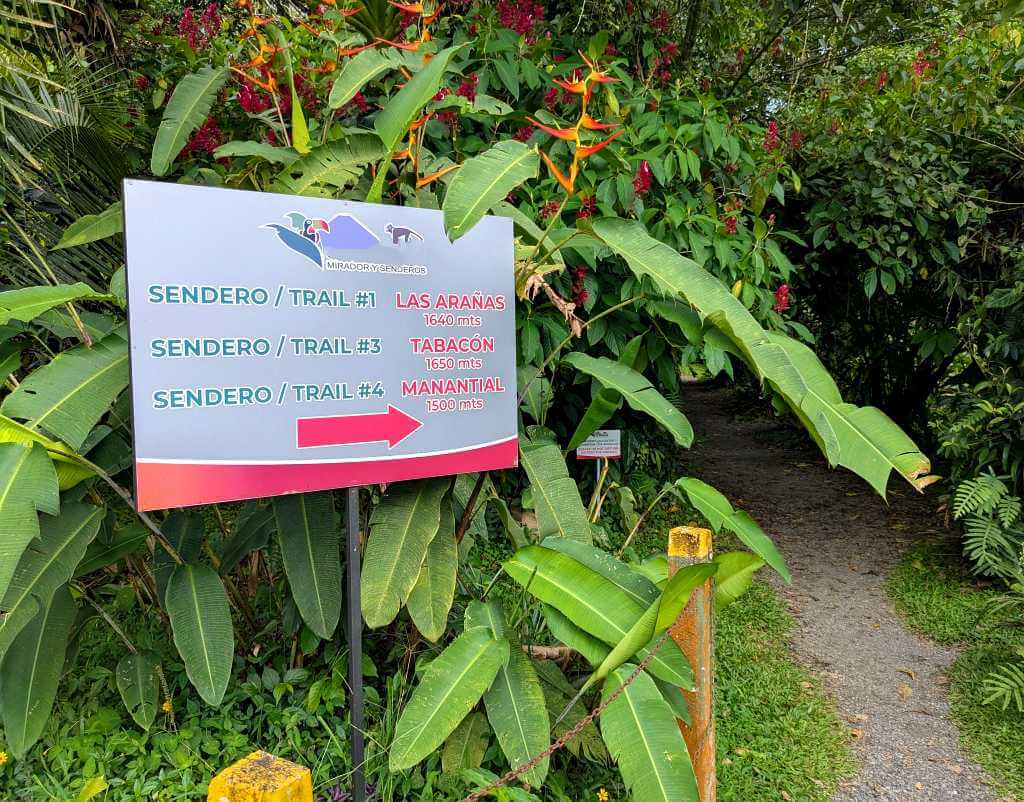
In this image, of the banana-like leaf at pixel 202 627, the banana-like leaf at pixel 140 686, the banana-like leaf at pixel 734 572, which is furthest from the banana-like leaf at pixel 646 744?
the banana-like leaf at pixel 140 686

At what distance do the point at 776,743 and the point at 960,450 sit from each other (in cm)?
293

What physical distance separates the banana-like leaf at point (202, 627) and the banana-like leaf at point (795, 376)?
169cm

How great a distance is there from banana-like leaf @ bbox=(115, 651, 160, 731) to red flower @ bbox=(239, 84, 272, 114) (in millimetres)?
2111

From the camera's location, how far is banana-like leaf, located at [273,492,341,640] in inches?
98.0

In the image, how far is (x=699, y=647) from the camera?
7.63 ft

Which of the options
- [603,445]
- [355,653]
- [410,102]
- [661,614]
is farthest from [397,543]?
[603,445]

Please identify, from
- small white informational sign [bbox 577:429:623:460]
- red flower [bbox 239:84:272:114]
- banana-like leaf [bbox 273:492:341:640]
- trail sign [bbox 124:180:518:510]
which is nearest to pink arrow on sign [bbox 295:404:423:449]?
trail sign [bbox 124:180:518:510]

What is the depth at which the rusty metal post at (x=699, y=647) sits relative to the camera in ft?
7.57

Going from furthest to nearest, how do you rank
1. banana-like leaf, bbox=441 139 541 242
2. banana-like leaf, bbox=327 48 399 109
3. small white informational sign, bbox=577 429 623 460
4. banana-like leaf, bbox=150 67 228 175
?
1. small white informational sign, bbox=577 429 623 460
2. banana-like leaf, bbox=150 67 228 175
3. banana-like leaf, bbox=327 48 399 109
4. banana-like leaf, bbox=441 139 541 242

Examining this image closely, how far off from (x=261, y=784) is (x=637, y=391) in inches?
75.6

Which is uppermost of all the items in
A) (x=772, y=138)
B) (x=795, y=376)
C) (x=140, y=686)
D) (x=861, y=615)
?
(x=772, y=138)

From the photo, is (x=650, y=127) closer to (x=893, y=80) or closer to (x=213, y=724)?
(x=893, y=80)

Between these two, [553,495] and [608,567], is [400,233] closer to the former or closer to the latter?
[553,495]

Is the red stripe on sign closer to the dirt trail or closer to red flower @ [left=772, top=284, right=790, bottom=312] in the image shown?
the dirt trail
